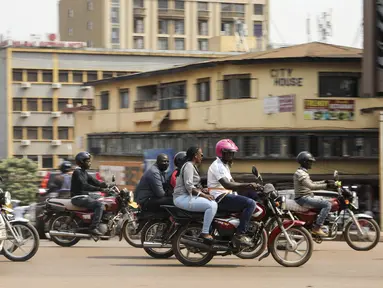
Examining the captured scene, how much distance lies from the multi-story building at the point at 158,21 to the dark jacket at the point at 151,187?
79.6 meters

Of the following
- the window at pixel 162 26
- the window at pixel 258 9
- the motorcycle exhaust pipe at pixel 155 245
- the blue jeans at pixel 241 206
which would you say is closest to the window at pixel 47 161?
the window at pixel 162 26

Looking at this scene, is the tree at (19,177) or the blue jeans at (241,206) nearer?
the blue jeans at (241,206)

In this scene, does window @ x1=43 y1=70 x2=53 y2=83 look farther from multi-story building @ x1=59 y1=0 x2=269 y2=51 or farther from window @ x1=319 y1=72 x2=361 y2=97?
window @ x1=319 y1=72 x2=361 y2=97

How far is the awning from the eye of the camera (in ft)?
159

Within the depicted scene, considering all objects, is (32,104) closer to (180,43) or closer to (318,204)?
(180,43)

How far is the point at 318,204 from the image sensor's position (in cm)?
1526

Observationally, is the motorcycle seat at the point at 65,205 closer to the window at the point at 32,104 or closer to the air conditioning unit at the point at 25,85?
the air conditioning unit at the point at 25,85

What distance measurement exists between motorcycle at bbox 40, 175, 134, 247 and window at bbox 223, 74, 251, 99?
82.5 feet

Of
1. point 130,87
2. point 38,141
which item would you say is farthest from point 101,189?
point 38,141

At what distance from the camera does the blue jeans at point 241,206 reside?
12.4m

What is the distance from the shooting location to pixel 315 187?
15.1 meters

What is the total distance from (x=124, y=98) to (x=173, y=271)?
1626 inches

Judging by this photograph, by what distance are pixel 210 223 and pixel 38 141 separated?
71725 millimetres

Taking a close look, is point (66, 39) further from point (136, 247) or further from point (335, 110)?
point (136, 247)
